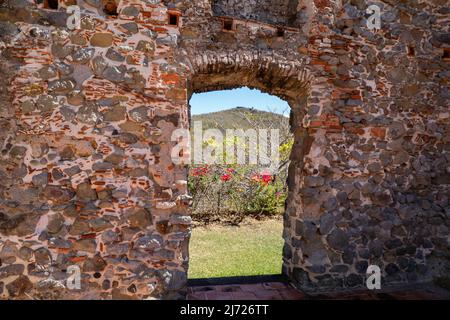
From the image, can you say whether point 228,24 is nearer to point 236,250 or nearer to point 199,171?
point 236,250

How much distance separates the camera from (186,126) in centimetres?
327

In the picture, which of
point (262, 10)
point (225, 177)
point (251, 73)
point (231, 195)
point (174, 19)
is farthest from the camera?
point (231, 195)

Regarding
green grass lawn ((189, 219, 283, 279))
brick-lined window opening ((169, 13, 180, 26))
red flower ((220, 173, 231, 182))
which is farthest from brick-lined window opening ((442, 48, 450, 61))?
red flower ((220, 173, 231, 182))

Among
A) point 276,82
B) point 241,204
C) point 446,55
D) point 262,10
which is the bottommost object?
point 241,204

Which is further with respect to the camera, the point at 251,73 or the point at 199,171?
the point at 199,171

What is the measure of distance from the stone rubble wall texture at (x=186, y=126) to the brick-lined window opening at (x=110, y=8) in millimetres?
31

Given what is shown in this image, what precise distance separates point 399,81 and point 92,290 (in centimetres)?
436

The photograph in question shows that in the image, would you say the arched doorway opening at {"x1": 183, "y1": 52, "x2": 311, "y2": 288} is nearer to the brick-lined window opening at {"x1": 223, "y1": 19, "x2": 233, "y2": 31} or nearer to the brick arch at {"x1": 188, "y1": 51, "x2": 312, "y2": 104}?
the brick arch at {"x1": 188, "y1": 51, "x2": 312, "y2": 104}

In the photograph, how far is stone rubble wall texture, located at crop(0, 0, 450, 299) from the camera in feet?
9.59

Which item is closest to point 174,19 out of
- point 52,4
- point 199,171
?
point 52,4

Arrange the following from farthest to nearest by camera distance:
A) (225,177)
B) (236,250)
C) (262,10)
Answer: (225,177), (236,250), (262,10)

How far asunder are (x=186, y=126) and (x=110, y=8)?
1.41m

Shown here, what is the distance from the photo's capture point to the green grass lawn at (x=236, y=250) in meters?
4.79
